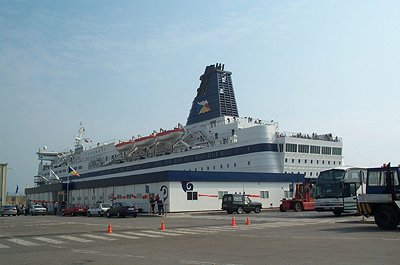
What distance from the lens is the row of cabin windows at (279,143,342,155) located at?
62900 mm

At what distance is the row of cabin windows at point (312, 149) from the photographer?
6290 centimetres

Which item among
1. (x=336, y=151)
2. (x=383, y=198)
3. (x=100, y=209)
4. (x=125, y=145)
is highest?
(x=125, y=145)

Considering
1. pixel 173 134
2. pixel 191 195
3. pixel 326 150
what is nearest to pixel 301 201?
pixel 191 195

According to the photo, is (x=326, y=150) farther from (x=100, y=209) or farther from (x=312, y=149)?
(x=100, y=209)

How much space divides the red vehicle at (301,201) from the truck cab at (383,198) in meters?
20.5

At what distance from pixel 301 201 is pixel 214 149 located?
29.7 metres

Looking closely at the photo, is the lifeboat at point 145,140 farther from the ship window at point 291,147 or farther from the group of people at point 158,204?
the group of people at point 158,204

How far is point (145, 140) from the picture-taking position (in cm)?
8400

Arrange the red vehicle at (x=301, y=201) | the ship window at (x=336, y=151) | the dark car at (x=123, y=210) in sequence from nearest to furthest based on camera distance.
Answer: the dark car at (x=123, y=210) → the red vehicle at (x=301, y=201) → the ship window at (x=336, y=151)

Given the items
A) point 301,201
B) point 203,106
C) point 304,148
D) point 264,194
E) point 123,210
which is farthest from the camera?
point 203,106

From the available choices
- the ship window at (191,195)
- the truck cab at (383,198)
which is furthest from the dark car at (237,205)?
the truck cab at (383,198)

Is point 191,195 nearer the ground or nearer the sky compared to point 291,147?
nearer the ground

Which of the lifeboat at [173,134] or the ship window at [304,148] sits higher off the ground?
the lifeboat at [173,134]

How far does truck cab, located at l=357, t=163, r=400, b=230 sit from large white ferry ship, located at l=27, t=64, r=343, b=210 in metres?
26.0
